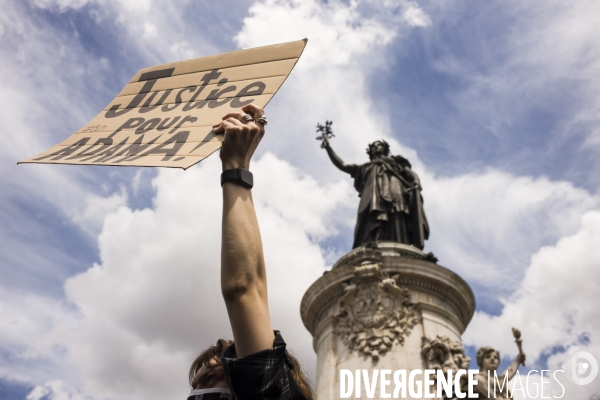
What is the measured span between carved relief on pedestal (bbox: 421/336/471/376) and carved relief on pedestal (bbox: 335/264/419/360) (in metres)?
0.49

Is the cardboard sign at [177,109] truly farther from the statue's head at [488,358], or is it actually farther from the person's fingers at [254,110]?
the statue's head at [488,358]

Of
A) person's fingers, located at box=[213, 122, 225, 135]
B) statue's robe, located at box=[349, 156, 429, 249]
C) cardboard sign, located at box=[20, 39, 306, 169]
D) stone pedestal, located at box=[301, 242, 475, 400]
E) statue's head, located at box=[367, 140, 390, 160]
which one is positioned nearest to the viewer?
person's fingers, located at box=[213, 122, 225, 135]

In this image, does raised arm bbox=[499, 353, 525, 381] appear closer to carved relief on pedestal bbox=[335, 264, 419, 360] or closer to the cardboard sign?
carved relief on pedestal bbox=[335, 264, 419, 360]

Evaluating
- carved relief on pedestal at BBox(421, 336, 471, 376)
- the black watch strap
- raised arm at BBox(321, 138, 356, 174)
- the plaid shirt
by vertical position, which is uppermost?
raised arm at BBox(321, 138, 356, 174)

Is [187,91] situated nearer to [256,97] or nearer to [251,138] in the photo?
[256,97]

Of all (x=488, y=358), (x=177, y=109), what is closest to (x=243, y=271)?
(x=177, y=109)

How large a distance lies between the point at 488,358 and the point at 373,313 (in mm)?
2116

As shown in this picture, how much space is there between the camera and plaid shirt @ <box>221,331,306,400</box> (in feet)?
6.29

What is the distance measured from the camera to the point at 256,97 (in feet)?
9.24

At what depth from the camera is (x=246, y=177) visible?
2264 mm

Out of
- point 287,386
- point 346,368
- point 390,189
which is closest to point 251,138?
point 287,386

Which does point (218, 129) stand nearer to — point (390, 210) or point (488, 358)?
point (488, 358)

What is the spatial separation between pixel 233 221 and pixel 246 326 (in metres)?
0.38

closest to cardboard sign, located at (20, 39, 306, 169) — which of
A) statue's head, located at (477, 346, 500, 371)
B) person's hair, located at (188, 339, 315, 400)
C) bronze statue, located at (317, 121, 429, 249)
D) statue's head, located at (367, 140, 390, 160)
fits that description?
person's hair, located at (188, 339, 315, 400)
